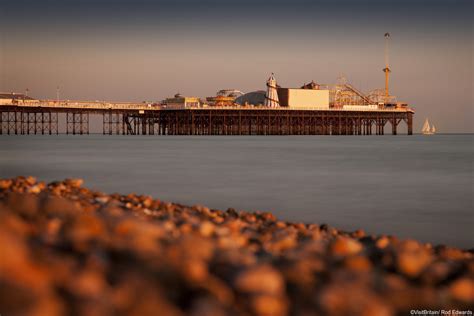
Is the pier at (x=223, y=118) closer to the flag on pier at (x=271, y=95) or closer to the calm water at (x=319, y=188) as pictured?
the flag on pier at (x=271, y=95)

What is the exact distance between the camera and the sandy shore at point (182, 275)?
3160mm

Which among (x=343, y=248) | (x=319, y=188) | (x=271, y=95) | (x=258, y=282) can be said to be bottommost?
(x=319, y=188)


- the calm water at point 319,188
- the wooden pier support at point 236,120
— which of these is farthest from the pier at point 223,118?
the calm water at point 319,188

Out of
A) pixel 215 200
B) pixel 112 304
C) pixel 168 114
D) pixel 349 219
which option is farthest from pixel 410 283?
pixel 168 114

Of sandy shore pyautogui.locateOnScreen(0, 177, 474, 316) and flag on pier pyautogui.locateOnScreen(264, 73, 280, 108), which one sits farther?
flag on pier pyautogui.locateOnScreen(264, 73, 280, 108)

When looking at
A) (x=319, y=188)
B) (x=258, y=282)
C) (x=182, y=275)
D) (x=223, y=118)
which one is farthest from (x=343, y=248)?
(x=223, y=118)

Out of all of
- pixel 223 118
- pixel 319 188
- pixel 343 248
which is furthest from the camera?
pixel 223 118

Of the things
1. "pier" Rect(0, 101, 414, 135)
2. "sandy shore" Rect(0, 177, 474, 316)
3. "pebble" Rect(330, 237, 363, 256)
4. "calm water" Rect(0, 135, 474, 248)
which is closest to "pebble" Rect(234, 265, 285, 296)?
"sandy shore" Rect(0, 177, 474, 316)

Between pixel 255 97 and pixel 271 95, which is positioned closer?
pixel 271 95

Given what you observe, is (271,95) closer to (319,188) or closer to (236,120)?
(236,120)

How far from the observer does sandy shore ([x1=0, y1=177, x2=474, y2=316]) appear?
3160mm

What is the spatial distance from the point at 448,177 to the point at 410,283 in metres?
20.1

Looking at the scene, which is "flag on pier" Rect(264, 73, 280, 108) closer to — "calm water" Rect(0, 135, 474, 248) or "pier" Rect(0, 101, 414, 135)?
"pier" Rect(0, 101, 414, 135)

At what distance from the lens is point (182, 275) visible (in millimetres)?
3715
